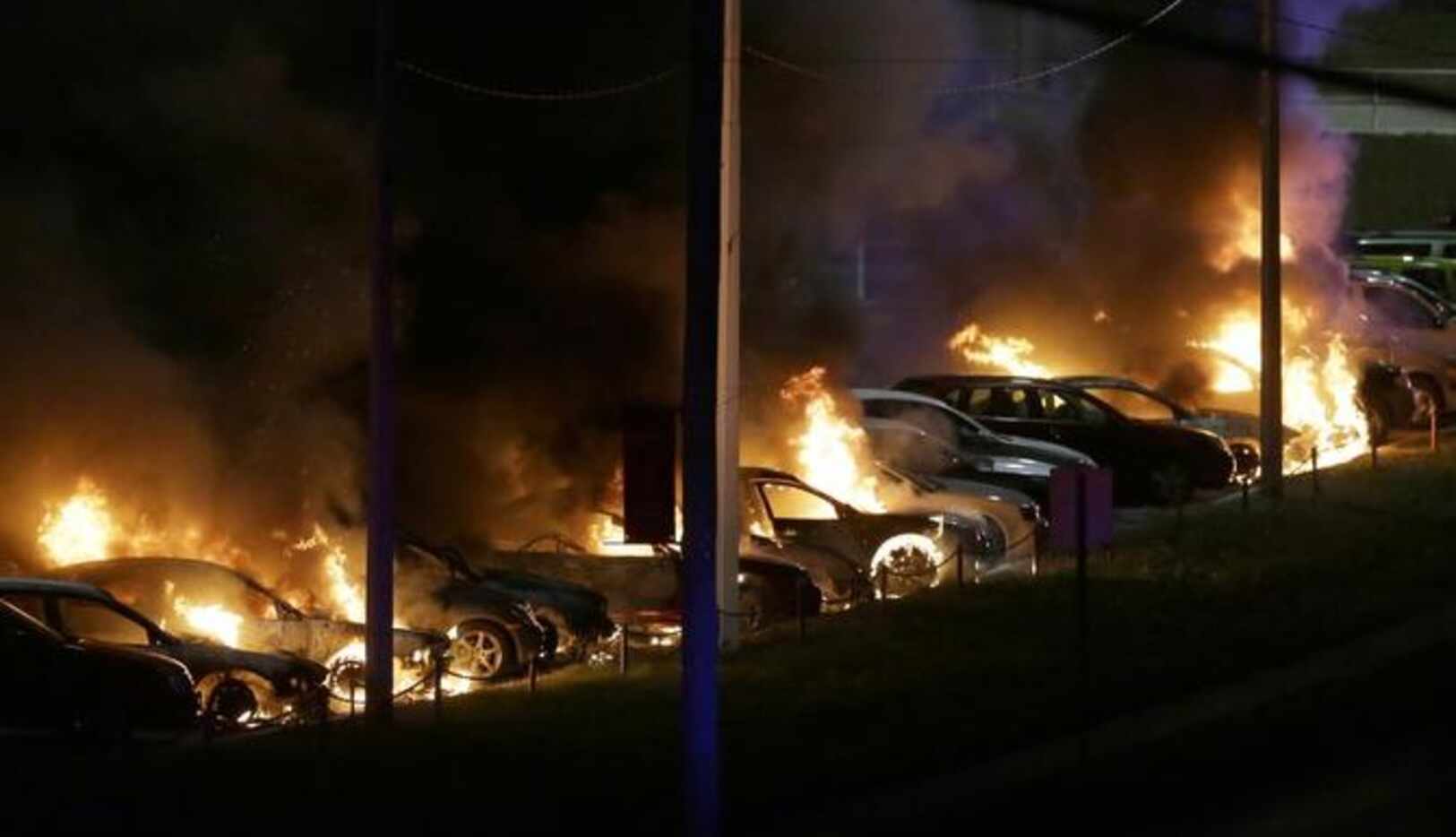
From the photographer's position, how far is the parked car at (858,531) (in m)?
21.2

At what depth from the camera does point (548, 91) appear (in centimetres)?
2656

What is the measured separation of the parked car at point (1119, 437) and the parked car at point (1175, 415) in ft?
2.29

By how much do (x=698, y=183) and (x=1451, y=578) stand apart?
12.4 metres

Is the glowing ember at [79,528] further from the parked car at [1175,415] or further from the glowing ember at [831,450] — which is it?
the parked car at [1175,415]

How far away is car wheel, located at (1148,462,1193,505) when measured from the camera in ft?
86.4

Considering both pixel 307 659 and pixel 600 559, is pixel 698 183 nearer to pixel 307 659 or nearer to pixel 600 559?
pixel 307 659

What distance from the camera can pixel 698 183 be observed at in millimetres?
10984

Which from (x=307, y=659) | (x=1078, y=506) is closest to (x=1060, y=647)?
(x=1078, y=506)

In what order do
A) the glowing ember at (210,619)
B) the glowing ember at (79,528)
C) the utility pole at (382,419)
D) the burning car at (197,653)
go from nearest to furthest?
the utility pole at (382,419)
the burning car at (197,653)
the glowing ember at (210,619)
the glowing ember at (79,528)

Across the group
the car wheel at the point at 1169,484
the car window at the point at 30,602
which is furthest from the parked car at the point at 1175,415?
the car window at the point at 30,602

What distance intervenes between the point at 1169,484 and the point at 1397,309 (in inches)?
300

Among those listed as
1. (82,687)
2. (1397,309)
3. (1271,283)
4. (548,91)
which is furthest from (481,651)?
(1397,309)

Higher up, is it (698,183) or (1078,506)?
(698,183)

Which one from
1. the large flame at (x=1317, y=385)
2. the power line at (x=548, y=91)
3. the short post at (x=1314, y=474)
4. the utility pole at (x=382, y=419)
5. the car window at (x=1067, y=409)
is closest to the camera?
the utility pole at (x=382, y=419)
